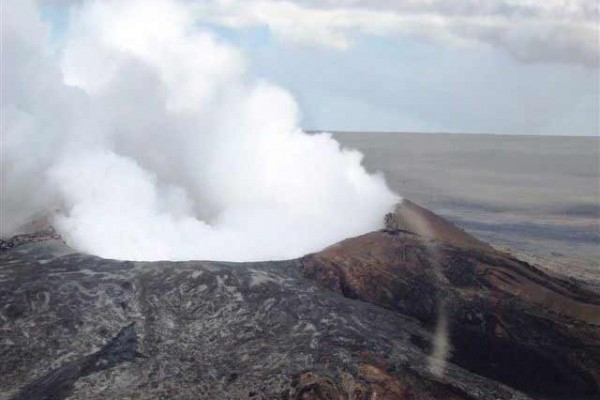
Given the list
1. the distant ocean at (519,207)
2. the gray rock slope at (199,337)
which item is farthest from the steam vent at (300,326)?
the distant ocean at (519,207)

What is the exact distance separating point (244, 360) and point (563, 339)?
18429mm

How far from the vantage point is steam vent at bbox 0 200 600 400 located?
1348 inches

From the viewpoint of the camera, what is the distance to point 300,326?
39.6 meters

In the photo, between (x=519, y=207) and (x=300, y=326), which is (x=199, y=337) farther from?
(x=519, y=207)

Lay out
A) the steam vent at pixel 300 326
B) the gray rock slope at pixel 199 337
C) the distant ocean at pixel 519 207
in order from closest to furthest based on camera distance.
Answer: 1. the gray rock slope at pixel 199 337
2. the steam vent at pixel 300 326
3. the distant ocean at pixel 519 207

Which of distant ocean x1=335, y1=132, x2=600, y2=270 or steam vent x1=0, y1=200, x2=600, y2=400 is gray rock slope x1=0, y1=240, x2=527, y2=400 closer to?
steam vent x1=0, y1=200, x2=600, y2=400

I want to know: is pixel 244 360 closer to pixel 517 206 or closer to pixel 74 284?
pixel 74 284

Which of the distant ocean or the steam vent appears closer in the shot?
the steam vent

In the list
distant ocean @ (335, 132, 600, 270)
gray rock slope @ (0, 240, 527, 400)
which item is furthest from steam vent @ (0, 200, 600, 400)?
distant ocean @ (335, 132, 600, 270)

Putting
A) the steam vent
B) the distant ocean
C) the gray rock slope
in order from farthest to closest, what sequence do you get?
the distant ocean, the steam vent, the gray rock slope

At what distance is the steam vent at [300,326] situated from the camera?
112ft

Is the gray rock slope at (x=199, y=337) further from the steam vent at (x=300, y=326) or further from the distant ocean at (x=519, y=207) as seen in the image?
the distant ocean at (x=519, y=207)

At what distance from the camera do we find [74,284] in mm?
42188

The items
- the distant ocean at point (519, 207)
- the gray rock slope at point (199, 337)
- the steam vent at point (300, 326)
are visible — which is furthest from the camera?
the distant ocean at point (519, 207)
